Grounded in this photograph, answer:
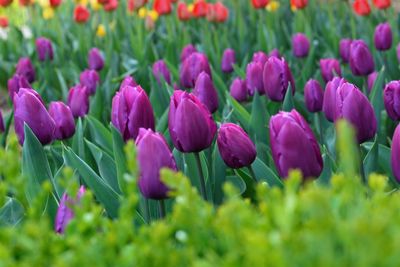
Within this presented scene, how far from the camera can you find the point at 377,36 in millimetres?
3537

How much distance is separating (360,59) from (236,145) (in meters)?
1.27

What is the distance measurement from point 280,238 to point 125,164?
47.2 inches

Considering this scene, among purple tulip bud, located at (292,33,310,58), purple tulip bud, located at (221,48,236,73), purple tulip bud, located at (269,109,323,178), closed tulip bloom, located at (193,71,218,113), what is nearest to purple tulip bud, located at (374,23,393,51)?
purple tulip bud, located at (292,33,310,58)

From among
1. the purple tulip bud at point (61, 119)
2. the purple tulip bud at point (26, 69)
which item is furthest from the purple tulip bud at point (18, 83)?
the purple tulip bud at point (26, 69)

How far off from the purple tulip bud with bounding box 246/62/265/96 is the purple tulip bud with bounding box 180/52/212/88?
24 centimetres

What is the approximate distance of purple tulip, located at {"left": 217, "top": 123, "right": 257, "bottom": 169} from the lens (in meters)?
1.83

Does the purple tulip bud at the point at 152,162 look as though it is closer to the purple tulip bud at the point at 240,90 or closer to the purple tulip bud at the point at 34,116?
the purple tulip bud at the point at 34,116

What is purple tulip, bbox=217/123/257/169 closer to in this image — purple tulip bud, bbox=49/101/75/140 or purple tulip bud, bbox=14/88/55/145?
purple tulip bud, bbox=14/88/55/145

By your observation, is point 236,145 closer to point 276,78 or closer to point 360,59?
point 276,78

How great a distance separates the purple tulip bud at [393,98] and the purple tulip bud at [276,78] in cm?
38

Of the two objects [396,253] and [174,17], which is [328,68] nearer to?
[396,253]

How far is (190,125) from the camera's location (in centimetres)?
179

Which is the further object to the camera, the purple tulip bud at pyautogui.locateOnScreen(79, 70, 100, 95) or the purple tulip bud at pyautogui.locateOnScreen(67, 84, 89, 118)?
the purple tulip bud at pyautogui.locateOnScreen(79, 70, 100, 95)

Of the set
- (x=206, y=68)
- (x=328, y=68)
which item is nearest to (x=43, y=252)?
(x=206, y=68)
